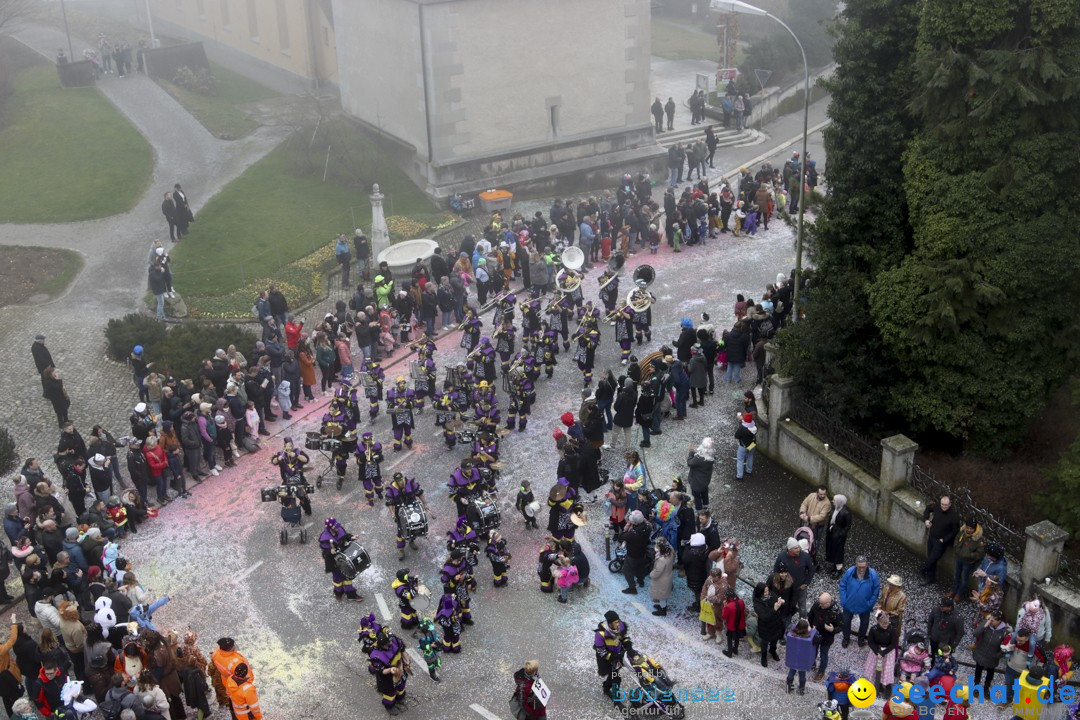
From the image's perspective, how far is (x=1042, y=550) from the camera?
1641cm

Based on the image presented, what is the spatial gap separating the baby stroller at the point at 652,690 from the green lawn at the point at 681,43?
44680mm

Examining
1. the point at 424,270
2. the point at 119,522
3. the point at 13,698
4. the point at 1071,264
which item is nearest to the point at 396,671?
the point at 13,698

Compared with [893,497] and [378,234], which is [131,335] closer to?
[378,234]

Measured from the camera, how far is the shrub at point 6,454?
23.3 metres

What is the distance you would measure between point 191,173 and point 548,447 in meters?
23.7

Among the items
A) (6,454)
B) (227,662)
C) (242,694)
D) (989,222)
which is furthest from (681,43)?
(242,694)

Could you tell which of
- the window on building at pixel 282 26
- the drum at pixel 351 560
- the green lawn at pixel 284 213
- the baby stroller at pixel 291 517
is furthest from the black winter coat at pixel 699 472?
the window on building at pixel 282 26

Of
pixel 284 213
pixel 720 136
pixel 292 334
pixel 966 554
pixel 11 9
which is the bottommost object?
pixel 284 213

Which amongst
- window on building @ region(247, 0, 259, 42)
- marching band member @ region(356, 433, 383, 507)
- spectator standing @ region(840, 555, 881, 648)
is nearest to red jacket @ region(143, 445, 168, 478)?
marching band member @ region(356, 433, 383, 507)

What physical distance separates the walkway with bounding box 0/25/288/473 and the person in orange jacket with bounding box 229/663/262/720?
9.49 metres

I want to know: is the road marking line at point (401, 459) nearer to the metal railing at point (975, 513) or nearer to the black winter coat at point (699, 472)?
the black winter coat at point (699, 472)

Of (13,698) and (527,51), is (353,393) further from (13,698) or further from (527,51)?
(527,51)

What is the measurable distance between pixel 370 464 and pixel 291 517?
5.59 feet

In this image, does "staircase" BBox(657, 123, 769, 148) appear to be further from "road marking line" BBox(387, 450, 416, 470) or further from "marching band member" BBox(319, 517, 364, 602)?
"marching band member" BBox(319, 517, 364, 602)
